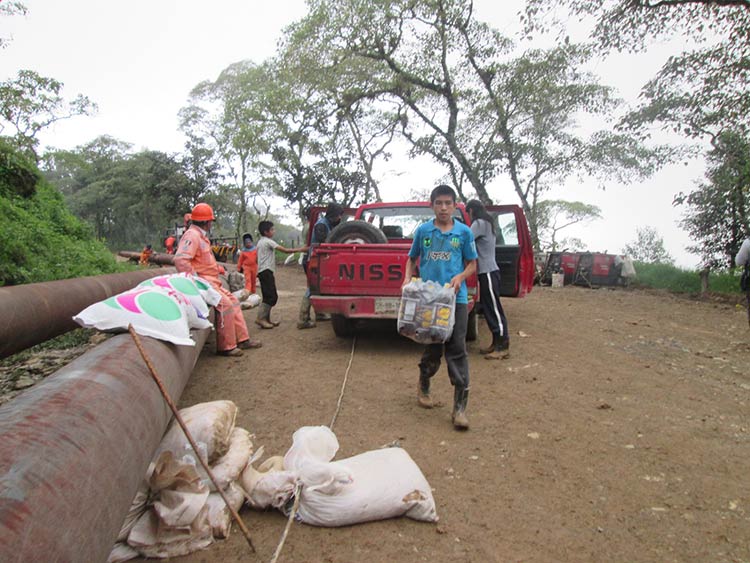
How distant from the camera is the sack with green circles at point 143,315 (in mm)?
2846

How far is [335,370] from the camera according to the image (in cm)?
483

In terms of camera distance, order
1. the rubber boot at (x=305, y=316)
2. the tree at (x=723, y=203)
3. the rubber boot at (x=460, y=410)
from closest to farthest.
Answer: the rubber boot at (x=460, y=410)
the rubber boot at (x=305, y=316)
the tree at (x=723, y=203)

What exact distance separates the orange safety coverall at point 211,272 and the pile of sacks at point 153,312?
1.07 m

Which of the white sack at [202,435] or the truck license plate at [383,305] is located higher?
the truck license plate at [383,305]

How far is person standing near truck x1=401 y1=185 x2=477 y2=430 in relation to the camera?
3.42m

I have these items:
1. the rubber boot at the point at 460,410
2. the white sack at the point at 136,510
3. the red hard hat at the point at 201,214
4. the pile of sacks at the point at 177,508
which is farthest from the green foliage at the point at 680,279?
the white sack at the point at 136,510

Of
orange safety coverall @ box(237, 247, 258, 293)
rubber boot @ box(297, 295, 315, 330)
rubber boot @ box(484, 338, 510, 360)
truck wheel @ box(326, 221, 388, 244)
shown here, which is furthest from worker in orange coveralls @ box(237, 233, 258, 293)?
rubber boot @ box(484, 338, 510, 360)

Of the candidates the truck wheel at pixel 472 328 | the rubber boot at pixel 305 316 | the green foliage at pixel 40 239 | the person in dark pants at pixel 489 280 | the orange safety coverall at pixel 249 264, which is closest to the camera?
the person in dark pants at pixel 489 280

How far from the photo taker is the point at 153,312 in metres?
3.04

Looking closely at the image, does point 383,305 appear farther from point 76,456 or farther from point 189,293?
point 76,456

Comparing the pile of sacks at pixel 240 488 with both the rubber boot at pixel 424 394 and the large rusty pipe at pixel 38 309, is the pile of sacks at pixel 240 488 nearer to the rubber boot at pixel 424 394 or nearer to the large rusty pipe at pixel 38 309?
the rubber boot at pixel 424 394

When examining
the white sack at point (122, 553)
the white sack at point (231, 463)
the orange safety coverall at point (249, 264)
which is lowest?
the white sack at point (122, 553)

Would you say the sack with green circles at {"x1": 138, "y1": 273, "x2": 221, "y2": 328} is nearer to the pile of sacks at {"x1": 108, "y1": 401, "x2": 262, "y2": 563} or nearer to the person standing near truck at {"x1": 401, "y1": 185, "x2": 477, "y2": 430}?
the pile of sacks at {"x1": 108, "y1": 401, "x2": 262, "y2": 563}

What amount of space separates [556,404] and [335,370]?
6.74 feet
